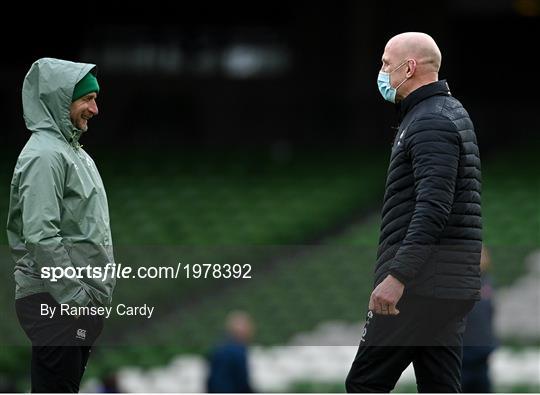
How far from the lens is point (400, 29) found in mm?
14727

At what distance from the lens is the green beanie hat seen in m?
3.81

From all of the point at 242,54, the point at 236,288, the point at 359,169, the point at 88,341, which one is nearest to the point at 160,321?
the point at 236,288

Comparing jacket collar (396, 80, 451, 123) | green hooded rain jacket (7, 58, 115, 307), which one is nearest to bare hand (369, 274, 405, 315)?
jacket collar (396, 80, 451, 123)

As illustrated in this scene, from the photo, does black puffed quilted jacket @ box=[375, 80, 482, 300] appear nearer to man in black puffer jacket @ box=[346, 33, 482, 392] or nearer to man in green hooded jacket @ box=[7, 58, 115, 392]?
man in black puffer jacket @ box=[346, 33, 482, 392]

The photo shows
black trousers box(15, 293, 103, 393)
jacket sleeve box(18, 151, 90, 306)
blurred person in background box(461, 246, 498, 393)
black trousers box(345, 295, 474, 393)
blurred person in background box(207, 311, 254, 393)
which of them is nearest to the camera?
jacket sleeve box(18, 151, 90, 306)

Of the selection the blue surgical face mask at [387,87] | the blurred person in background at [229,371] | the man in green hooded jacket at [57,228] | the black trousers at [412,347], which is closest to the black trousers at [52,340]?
the man in green hooded jacket at [57,228]

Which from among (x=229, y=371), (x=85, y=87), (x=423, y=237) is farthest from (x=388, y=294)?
(x=229, y=371)

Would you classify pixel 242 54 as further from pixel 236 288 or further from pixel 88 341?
pixel 88 341

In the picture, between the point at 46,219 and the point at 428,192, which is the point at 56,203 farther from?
the point at 428,192

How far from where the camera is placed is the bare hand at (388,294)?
370 cm

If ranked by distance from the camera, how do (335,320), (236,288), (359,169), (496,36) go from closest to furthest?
(335,320), (236,288), (359,169), (496,36)

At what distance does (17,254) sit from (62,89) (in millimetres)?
519

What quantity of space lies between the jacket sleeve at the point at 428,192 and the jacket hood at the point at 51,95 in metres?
1.06

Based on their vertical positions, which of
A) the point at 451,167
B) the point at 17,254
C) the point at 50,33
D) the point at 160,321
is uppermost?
the point at 50,33
